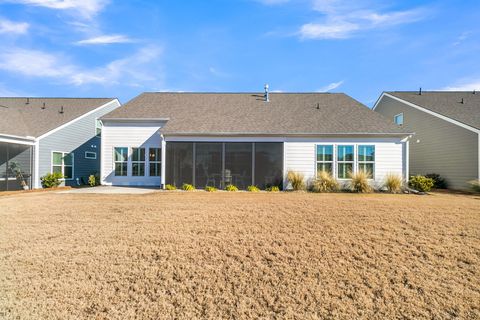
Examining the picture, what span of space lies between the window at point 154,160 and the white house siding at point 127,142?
0.22 meters

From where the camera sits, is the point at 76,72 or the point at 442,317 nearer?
the point at 442,317

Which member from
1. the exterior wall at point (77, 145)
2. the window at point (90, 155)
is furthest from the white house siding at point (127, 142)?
the window at point (90, 155)

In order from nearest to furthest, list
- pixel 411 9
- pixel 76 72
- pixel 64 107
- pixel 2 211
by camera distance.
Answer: pixel 2 211 → pixel 411 9 → pixel 76 72 → pixel 64 107

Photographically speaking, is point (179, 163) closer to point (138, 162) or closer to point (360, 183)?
point (138, 162)

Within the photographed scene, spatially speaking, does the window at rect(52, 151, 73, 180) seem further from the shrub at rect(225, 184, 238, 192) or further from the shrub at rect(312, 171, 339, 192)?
the shrub at rect(312, 171, 339, 192)

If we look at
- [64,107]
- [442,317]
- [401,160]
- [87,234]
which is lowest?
[442,317]

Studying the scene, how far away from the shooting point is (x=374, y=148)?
14891 mm

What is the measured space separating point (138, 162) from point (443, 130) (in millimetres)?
19033

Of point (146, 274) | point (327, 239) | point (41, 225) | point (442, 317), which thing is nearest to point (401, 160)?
point (327, 239)

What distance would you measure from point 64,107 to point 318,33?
18.3 m

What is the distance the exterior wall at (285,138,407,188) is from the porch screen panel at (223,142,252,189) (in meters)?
2.14

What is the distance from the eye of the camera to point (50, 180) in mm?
15852

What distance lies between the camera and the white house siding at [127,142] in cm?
1700

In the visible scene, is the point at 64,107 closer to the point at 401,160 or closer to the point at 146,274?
the point at 146,274
